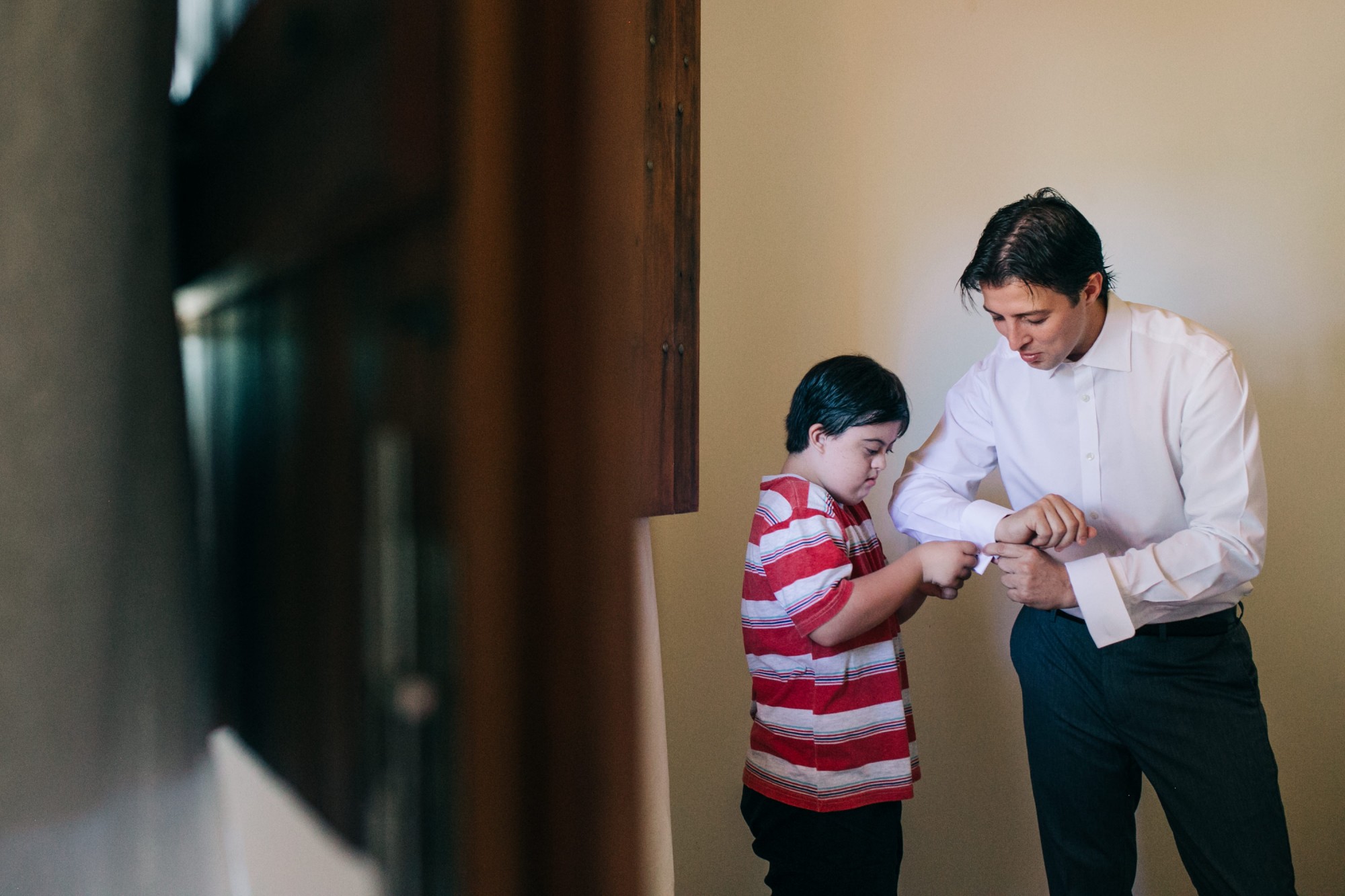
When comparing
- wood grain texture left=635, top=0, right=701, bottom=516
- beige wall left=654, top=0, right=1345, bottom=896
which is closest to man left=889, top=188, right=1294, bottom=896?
beige wall left=654, top=0, right=1345, bottom=896

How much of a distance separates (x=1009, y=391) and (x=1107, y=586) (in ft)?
1.20

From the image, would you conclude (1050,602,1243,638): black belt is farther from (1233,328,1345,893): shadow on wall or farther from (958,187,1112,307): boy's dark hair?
(1233,328,1345,893): shadow on wall

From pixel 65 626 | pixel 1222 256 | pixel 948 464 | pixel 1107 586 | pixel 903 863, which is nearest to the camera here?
pixel 65 626

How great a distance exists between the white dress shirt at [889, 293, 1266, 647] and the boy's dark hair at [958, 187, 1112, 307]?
0.11 metres

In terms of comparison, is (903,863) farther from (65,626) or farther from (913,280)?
(65,626)

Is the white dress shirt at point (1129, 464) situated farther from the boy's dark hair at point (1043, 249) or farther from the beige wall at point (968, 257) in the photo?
the beige wall at point (968, 257)

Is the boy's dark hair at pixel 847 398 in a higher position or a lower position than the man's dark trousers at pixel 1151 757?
higher

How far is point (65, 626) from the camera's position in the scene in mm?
333

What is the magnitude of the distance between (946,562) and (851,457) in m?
0.20

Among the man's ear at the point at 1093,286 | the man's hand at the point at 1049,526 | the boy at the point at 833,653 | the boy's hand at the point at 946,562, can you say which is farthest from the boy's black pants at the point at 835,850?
the man's ear at the point at 1093,286

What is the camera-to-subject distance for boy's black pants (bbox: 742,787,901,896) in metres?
1.13

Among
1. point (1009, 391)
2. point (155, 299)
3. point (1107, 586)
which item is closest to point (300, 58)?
point (155, 299)

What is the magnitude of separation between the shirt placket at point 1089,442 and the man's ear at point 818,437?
385mm

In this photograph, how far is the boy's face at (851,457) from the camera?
4.07 feet
